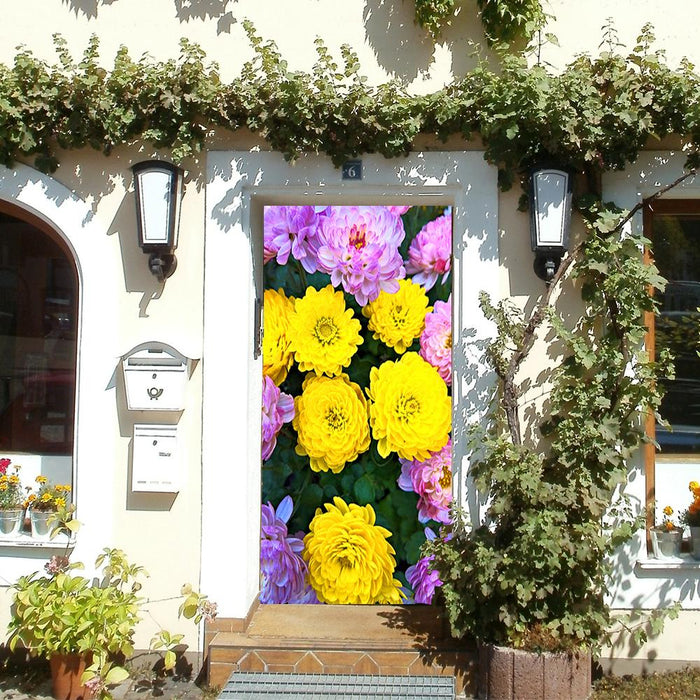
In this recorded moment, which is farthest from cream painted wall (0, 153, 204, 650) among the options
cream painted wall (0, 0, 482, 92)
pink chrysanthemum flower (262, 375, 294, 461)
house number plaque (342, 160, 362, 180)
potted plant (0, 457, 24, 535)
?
pink chrysanthemum flower (262, 375, 294, 461)

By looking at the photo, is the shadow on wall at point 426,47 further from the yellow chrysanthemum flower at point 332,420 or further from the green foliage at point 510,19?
the yellow chrysanthemum flower at point 332,420

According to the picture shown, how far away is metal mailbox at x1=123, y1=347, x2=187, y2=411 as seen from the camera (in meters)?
4.65

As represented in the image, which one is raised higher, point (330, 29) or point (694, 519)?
point (330, 29)

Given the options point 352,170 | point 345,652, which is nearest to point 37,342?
point 352,170

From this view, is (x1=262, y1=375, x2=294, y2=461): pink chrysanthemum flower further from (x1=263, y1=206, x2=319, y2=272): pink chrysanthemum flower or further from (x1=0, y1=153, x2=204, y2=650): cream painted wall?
(x1=0, y1=153, x2=204, y2=650): cream painted wall

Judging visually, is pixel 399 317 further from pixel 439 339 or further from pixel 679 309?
pixel 679 309

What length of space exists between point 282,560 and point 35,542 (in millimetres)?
1694

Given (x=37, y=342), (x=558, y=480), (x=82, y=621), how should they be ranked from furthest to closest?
1. (x=37, y=342)
2. (x=558, y=480)
3. (x=82, y=621)

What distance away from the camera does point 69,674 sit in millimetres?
4434

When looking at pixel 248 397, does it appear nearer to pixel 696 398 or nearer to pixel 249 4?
pixel 249 4

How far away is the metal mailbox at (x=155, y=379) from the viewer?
15.3 feet

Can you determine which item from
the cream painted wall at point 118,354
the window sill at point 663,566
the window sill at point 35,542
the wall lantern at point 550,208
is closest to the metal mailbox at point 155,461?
the cream painted wall at point 118,354

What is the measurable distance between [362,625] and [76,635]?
1.53 m

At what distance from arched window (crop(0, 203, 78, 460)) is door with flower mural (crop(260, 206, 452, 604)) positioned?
1351mm
